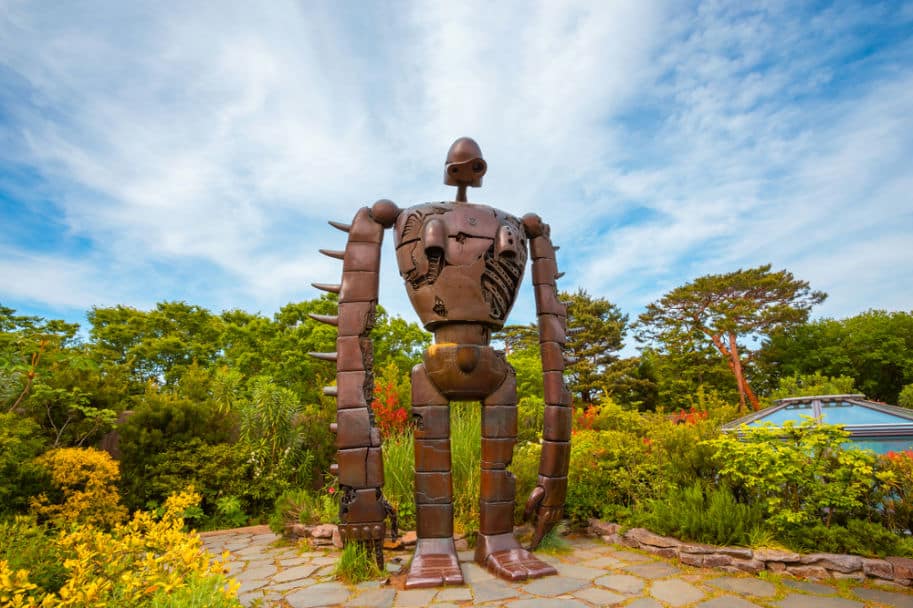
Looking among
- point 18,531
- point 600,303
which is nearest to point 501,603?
point 18,531

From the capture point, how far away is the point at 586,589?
2959 mm

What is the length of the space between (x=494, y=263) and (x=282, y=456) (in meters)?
4.47

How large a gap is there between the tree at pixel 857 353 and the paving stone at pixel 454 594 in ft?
69.7

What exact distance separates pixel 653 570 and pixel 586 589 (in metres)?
0.70

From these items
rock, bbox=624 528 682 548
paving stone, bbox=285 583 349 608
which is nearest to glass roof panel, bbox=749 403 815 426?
rock, bbox=624 528 682 548

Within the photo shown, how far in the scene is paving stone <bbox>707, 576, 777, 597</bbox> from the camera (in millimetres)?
2866

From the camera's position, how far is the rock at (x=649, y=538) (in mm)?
3658

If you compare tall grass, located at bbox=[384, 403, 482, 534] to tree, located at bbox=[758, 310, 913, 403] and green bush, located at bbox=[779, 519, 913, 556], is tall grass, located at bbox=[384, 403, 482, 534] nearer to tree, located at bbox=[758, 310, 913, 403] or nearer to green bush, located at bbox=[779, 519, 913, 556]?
green bush, located at bbox=[779, 519, 913, 556]

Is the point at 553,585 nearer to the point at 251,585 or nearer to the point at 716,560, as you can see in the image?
the point at 716,560

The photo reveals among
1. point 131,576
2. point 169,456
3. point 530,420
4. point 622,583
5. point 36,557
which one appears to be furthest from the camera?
point 530,420

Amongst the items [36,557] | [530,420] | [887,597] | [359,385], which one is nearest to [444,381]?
[359,385]

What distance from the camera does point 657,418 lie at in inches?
228

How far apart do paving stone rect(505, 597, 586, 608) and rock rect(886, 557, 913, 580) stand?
197cm

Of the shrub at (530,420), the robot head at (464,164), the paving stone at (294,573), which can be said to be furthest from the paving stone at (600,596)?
the shrub at (530,420)
